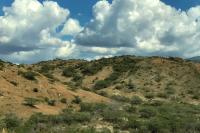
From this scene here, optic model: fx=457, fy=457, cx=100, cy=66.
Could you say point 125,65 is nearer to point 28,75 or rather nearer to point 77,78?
point 77,78

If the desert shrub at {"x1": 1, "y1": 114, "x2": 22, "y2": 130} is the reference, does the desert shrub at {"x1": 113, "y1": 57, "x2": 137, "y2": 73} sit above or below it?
above

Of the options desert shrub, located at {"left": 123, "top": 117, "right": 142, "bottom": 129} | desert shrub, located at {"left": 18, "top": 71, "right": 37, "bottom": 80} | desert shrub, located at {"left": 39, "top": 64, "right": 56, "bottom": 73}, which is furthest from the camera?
desert shrub, located at {"left": 39, "top": 64, "right": 56, "bottom": 73}

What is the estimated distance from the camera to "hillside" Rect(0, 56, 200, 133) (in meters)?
31.3

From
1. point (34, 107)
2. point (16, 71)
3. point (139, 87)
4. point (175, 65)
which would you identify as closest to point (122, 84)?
point (139, 87)

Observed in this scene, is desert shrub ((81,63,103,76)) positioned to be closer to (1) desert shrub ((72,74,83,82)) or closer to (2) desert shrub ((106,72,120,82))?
(1) desert shrub ((72,74,83,82))

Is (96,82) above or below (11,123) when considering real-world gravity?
above

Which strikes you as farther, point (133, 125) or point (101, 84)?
point (101, 84)

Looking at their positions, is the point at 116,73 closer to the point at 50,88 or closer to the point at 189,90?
the point at 189,90

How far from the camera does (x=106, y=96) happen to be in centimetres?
5678

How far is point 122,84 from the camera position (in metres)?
76.4

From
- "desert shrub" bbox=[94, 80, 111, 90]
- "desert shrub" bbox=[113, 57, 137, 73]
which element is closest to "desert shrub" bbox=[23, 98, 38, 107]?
"desert shrub" bbox=[94, 80, 111, 90]

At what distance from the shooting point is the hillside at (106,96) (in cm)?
3128

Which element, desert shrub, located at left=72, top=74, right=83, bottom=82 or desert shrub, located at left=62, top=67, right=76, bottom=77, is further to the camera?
desert shrub, located at left=62, top=67, right=76, bottom=77

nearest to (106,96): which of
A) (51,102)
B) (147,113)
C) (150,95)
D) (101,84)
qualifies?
(150,95)
